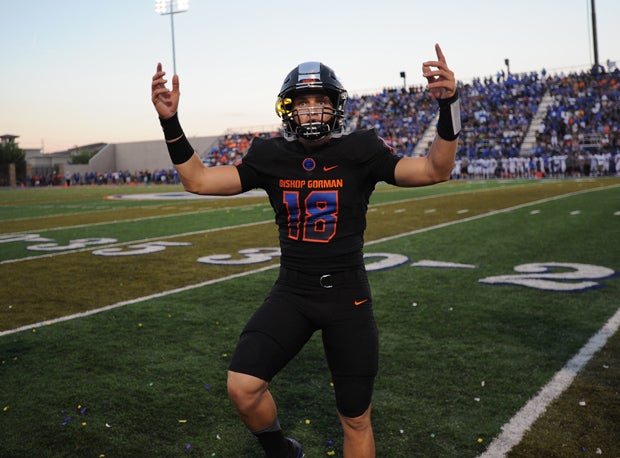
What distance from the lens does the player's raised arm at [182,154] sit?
272 centimetres

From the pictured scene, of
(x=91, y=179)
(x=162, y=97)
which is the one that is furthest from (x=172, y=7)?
(x=162, y=97)

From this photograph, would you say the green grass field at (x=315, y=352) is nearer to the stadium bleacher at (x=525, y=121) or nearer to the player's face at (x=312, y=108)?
the player's face at (x=312, y=108)

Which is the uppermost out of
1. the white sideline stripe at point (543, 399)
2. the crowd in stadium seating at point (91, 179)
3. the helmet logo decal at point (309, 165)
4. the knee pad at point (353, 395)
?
the crowd in stadium seating at point (91, 179)

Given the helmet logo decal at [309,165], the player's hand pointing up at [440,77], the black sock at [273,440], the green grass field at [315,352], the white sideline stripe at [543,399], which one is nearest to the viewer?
the player's hand pointing up at [440,77]

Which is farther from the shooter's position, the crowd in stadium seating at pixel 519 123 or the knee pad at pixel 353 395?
the crowd in stadium seating at pixel 519 123

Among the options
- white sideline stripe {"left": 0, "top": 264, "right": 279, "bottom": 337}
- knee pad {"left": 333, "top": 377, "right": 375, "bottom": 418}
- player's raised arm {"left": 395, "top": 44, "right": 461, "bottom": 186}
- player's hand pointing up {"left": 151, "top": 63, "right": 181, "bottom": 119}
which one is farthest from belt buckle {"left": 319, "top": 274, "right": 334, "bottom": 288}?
white sideline stripe {"left": 0, "top": 264, "right": 279, "bottom": 337}

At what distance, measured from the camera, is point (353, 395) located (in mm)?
2492

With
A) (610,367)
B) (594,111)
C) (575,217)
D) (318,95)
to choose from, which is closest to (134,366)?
(318,95)

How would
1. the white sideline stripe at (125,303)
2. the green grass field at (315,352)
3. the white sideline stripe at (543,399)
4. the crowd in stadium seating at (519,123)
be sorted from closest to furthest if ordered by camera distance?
1. the white sideline stripe at (543,399)
2. the green grass field at (315,352)
3. the white sideline stripe at (125,303)
4. the crowd in stadium seating at (519,123)

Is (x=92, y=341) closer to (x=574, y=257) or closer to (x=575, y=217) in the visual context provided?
(x=574, y=257)

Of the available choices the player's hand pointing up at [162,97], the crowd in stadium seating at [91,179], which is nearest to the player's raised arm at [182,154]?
the player's hand pointing up at [162,97]

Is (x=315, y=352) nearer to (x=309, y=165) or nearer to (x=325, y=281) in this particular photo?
(x=325, y=281)

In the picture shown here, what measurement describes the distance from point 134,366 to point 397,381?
1.76 meters

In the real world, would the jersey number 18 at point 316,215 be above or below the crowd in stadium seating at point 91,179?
below
